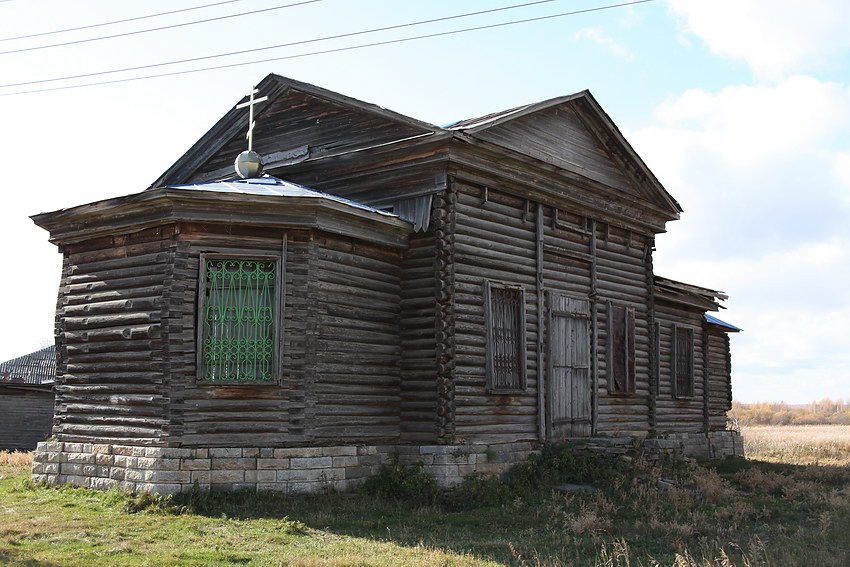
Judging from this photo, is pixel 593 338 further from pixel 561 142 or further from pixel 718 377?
pixel 718 377

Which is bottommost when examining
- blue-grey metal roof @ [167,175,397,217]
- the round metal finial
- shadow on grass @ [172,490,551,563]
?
shadow on grass @ [172,490,551,563]

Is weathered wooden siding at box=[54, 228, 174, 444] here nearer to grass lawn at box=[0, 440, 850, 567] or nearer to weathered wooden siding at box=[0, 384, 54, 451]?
grass lawn at box=[0, 440, 850, 567]

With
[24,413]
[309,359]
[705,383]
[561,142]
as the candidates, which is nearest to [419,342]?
[309,359]

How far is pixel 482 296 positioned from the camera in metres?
15.6

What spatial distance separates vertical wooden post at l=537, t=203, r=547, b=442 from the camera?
16.5m

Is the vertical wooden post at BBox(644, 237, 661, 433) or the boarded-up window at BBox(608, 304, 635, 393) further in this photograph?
the vertical wooden post at BBox(644, 237, 661, 433)

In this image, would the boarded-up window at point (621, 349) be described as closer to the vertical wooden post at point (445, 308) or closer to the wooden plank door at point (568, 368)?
the wooden plank door at point (568, 368)

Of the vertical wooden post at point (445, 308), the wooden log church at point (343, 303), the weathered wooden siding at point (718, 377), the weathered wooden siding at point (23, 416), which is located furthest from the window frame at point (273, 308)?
the weathered wooden siding at point (718, 377)

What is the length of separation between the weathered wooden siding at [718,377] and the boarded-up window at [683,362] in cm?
225

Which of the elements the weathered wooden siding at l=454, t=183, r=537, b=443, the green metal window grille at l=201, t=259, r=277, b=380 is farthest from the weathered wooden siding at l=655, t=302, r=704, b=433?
the green metal window grille at l=201, t=259, r=277, b=380

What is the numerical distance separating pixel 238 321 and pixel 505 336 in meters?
5.17

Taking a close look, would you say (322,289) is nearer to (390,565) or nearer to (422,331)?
(422,331)

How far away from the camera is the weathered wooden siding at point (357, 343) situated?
46.3ft

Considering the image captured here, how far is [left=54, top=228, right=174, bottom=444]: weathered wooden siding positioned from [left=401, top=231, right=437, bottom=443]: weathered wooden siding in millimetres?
4262
